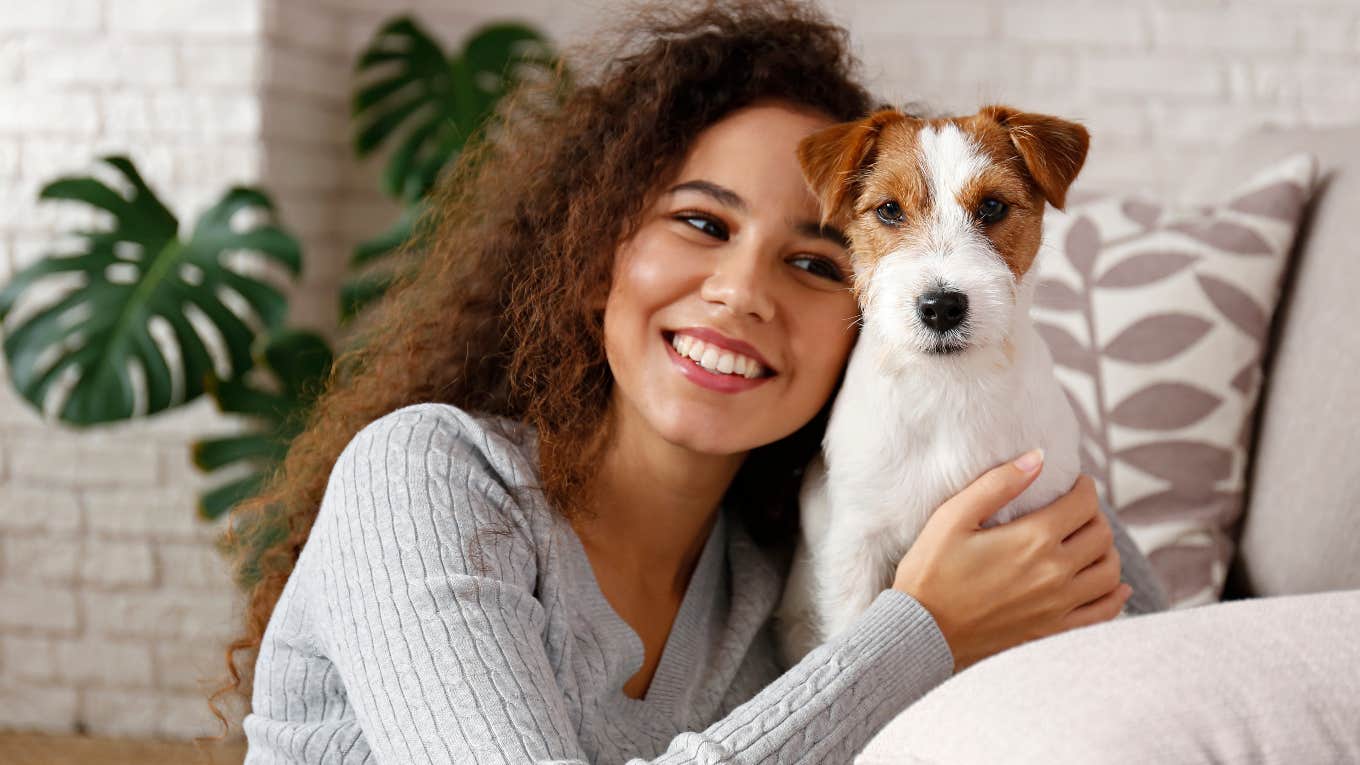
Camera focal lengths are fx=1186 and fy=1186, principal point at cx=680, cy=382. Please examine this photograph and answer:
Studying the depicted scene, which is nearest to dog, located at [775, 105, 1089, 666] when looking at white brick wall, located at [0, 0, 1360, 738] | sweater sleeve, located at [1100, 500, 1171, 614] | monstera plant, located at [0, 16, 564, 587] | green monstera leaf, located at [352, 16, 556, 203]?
sweater sleeve, located at [1100, 500, 1171, 614]

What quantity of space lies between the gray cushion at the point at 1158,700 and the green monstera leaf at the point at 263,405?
5.47 feet

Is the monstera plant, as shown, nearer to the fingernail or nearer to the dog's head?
the dog's head

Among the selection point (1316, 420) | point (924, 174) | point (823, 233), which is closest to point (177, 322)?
point (823, 233)

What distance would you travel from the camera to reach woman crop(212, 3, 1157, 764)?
1.05 metres

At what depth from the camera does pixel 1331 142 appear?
1798 millimetres

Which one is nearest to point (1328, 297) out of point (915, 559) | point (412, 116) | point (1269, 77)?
point (915, 559)

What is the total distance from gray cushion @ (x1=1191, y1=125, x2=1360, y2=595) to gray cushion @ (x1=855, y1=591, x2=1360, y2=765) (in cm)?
75

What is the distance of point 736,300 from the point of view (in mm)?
1214

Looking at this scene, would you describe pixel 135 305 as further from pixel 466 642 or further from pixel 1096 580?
pixel 1096 580

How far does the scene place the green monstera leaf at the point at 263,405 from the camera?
2191mm

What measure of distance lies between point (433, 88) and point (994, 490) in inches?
71.4

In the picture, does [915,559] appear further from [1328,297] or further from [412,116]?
[412,116]

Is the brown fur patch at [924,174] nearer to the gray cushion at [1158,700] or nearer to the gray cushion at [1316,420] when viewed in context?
the gray cushion at [1158,700]

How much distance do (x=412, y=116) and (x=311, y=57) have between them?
265mm
